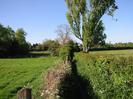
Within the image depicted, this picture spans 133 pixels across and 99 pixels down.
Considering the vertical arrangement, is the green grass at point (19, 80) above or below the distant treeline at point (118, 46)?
below

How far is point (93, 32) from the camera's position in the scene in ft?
156

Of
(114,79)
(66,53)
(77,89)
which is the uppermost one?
(66,53)

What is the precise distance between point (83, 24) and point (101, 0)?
4747 millimetres

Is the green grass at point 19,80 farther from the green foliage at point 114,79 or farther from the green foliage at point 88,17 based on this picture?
the green foliage at point 88,17

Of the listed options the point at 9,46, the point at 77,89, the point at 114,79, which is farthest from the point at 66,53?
the point at 9,46

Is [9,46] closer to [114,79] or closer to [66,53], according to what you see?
[66,53]

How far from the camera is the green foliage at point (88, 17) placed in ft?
156

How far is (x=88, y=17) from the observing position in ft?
158

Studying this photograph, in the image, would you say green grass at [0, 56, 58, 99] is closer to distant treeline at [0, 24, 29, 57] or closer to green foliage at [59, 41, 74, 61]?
green foliage at [59, 41, 74, 61]

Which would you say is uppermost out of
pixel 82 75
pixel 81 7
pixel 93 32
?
pixel 81 7

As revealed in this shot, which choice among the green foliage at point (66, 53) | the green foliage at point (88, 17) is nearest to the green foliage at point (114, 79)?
the green foliage at point (66, 53)

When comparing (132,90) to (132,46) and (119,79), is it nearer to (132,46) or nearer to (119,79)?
(119,79)

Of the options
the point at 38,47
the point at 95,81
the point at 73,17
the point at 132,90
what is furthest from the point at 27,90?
the point at 38,47

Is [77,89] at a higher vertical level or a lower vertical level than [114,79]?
lower
